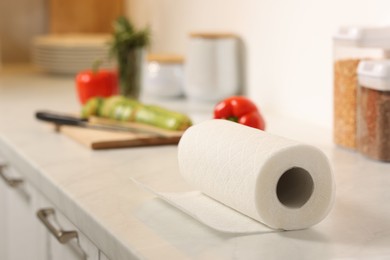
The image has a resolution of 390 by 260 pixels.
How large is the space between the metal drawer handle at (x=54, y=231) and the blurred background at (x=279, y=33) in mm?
681

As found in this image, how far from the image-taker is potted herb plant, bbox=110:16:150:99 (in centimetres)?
222

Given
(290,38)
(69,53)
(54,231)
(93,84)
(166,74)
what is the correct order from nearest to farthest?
(54,231) → (290,38) → (93,84) → (166,74) → (69,53)

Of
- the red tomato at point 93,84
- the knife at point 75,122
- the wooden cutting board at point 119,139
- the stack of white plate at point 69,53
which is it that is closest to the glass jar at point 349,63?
the wooden cutting board at point 119,139

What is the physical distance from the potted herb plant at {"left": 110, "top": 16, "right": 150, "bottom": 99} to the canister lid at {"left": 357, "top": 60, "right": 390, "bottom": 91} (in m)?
0.99

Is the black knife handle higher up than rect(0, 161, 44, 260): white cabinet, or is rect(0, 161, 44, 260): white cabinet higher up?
the black knife handle

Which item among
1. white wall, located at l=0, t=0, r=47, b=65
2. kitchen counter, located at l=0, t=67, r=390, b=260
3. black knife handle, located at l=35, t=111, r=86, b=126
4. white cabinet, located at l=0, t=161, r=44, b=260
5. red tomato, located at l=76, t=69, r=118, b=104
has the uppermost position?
white wall, located at l=0, t=0, r=47, b=65

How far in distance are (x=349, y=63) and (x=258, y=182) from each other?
0.58 m

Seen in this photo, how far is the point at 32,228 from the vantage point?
154cm

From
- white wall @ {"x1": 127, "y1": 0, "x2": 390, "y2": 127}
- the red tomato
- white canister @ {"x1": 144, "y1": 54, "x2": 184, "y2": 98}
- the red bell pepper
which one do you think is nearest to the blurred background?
white wall @ {"x1": 127, "y1": 0, "x2": 390, "y2": 127}

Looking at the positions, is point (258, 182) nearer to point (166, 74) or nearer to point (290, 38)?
point (290, 38)

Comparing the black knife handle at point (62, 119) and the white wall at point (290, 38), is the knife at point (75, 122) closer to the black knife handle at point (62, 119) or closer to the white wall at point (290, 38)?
the black knife handle at point (62, 119)

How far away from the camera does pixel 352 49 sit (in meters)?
1.46

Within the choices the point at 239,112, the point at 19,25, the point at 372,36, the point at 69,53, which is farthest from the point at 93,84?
the point at 19,25

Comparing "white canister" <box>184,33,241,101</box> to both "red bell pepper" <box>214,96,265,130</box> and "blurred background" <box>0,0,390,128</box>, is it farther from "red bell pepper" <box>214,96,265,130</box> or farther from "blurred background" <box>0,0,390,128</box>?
"red bell pepper" <box>214,96,265,130</box>
